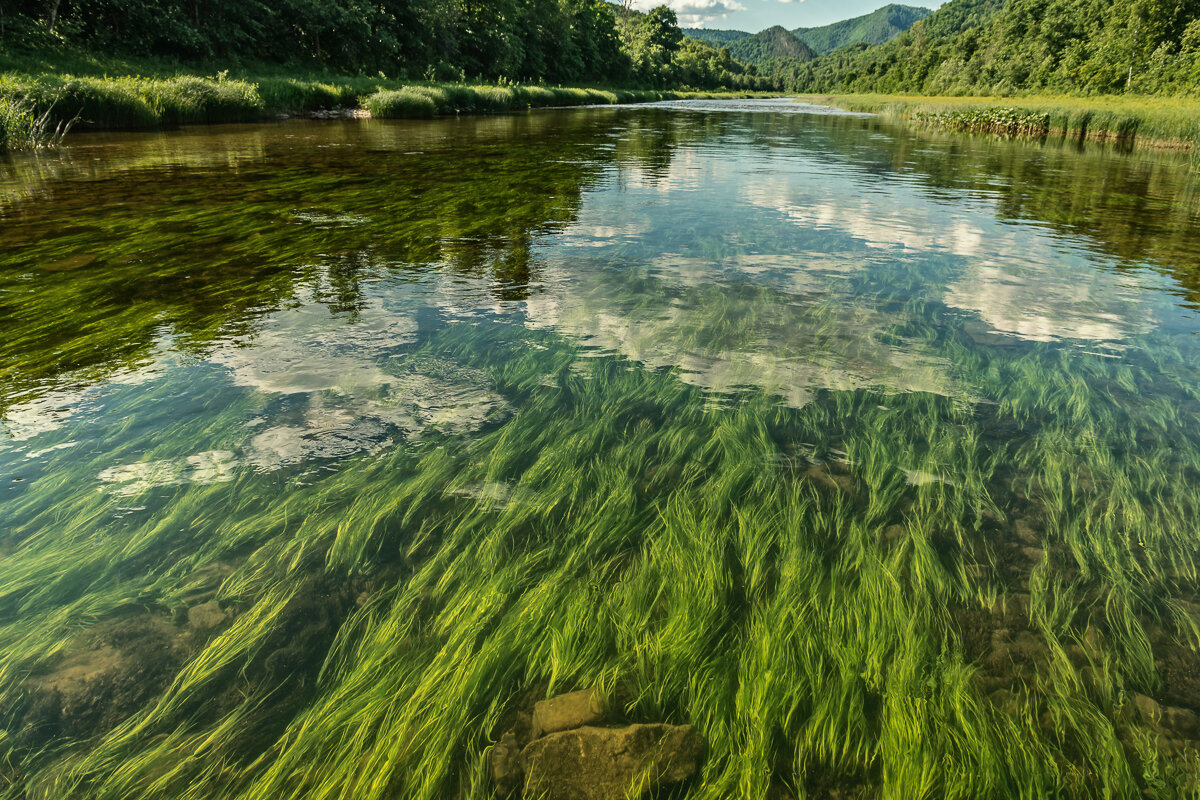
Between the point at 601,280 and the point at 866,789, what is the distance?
4.86 meters

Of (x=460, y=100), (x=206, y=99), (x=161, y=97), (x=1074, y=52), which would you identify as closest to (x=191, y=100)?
(x=206, y=99)

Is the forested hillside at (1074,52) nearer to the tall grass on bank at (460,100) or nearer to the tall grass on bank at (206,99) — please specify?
the tall grass on bank at (460,100)

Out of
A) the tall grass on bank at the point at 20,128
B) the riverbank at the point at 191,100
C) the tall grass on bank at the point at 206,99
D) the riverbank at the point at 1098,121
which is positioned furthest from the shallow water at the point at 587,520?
the riverbank at the point at 1098,121

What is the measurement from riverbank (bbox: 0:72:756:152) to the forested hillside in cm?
3609

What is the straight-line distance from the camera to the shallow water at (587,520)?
171 centimetres

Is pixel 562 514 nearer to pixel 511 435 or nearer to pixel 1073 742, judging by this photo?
pixel 511 435

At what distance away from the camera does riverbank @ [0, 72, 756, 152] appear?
1349cm

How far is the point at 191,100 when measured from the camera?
60.4ft

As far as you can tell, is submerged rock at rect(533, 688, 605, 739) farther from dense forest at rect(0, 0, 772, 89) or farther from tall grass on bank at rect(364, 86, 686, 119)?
tall grass on bank at rect(364, 86, 686, 119)

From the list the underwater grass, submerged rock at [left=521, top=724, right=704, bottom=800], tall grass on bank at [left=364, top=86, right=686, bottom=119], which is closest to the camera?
submerged rock at [left=521, top=724, right=704, bottom=800]

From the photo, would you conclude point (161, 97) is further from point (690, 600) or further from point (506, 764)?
point (506, 764)

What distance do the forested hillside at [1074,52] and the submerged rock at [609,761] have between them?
3947 centimetres

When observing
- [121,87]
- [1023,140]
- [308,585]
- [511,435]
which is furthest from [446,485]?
[1023,140]

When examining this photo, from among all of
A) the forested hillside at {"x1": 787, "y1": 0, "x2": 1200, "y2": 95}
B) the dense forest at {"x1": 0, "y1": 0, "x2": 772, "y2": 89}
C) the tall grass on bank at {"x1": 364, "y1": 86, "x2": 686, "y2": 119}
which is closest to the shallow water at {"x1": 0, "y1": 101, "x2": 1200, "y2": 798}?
the tall grass on bank at {"x1": 364, "y1": 86, "x2": 686, "y2": 119}
